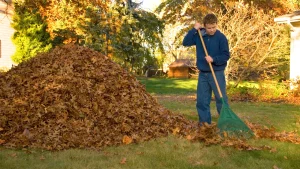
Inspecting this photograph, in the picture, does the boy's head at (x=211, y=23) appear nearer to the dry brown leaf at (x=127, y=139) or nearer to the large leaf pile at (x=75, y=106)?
the large leaf pile at (x=75, y=106)

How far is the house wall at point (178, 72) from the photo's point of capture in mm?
37000

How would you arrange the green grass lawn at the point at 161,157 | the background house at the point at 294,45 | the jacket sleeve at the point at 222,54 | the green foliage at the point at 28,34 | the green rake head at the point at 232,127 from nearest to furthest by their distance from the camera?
the green grass lawn at the point at 161,157 → the green rake head at the point at 232,127 → the jacket sleeve at the point at 222,54 → the background house at the point at 294,45 → the green foliage at the point at 28,34

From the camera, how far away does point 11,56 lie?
17.4m

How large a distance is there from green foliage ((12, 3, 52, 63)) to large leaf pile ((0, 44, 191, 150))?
1102 cm

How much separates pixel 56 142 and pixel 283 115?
556 centimetres

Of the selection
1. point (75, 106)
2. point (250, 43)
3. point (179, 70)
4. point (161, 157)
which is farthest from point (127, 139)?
point (179, 70)

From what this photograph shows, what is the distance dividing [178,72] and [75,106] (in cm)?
3236

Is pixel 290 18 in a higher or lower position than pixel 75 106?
higher

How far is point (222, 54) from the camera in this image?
579 centimetres

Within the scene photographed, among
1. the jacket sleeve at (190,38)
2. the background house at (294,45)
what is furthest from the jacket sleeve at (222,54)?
the background house at (294,45)

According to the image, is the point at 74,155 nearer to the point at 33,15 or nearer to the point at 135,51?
the point at 135,51

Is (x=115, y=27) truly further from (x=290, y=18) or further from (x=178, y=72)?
(x=178, y=72)

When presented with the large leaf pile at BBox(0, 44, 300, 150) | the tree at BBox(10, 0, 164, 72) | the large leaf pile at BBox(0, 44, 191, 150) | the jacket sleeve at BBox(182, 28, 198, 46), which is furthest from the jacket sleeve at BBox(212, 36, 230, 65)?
the tree at BBox(10, 0, 164, 72)

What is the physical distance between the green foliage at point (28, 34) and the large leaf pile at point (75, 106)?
11.0m
